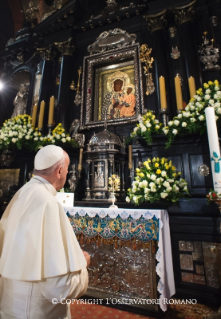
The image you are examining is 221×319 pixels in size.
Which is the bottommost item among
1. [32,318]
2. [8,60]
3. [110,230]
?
[32,318]

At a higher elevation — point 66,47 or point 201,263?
point 66,47

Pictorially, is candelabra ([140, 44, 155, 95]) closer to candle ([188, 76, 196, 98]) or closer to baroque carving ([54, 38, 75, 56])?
candle ([188, 76, 196, 98])

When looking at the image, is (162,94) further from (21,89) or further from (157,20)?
(21,89)

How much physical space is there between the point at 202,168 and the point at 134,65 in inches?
132

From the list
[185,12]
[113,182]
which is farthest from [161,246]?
[185,12]

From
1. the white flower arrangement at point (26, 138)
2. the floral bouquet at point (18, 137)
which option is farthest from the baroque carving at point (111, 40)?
the floral bouquet at point (18, 137)

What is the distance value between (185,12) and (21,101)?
5.69 m

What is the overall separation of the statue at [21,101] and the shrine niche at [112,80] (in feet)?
8.47

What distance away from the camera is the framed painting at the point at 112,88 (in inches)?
195

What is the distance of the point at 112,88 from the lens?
5500 millimetres

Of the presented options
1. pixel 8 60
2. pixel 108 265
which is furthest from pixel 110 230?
pixel 8 60

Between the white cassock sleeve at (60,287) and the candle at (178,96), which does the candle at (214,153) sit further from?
the white cassock sleeve at (60,287)

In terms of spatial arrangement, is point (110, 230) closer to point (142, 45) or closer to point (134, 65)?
point (134, 65)

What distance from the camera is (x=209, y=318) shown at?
215 centimetres
